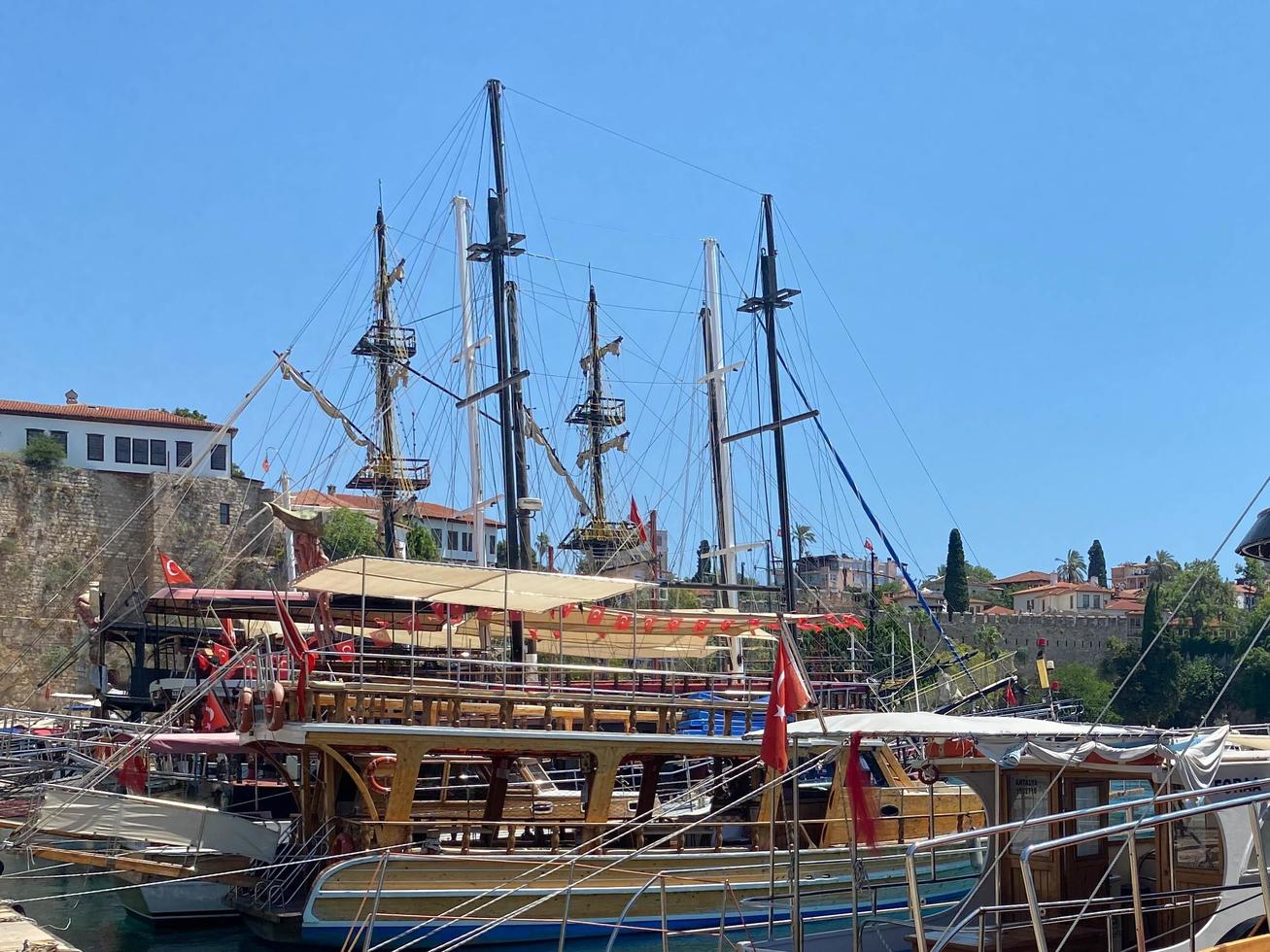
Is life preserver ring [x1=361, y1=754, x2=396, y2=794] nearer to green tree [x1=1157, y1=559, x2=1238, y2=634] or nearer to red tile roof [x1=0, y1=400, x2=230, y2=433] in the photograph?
red tile roof [x1=0, y1=400, x2=230, y2=433]

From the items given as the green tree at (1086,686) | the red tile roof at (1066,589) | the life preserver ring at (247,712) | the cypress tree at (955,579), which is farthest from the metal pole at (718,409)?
the red tile roof at (1066,589)

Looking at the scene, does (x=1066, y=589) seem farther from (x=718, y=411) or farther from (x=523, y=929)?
(x=523, y=929)

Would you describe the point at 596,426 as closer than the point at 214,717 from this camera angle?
No

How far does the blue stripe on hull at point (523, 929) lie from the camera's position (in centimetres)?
1730

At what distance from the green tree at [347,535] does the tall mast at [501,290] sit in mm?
31524

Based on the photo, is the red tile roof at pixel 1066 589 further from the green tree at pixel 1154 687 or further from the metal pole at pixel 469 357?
the metal pole at pixel 469 357

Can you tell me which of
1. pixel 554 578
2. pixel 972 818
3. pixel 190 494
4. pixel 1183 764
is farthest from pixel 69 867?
pixel 190 494

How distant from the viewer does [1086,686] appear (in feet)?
264

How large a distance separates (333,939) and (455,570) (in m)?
5.00

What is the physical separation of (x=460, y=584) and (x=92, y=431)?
161ft

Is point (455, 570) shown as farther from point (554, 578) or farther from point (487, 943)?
point (487, 943)

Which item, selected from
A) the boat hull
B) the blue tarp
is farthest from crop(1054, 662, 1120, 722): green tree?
the boat hull

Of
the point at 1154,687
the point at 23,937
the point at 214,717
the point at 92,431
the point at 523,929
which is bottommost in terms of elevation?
the point at 1154,687

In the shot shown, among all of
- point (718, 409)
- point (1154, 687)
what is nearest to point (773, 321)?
point (718, 409)
